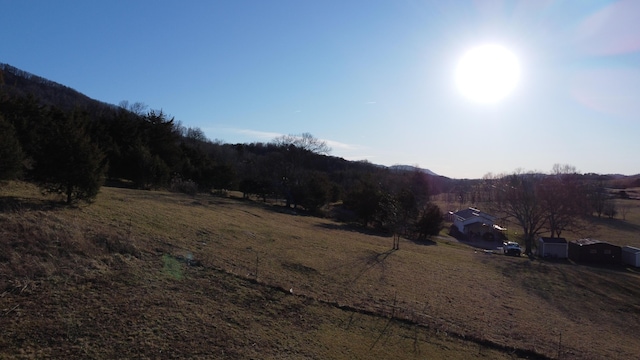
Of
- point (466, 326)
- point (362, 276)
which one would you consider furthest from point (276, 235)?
point (466, 326)

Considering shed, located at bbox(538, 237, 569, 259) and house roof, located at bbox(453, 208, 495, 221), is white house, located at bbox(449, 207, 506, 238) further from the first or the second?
shed, located at bbox(538, 237, 569, 259)

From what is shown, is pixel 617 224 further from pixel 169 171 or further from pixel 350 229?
pixel 169 171

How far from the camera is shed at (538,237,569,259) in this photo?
148 ft

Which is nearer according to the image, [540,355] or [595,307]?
[540,355]

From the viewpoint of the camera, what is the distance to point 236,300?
43.4 feet

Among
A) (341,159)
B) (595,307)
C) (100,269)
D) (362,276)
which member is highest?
(341,159)

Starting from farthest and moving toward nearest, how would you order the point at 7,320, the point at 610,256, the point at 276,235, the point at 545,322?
1. the point at 610,256
2. the point at 276,235
3. the point at 545,322
4. the point at 7,320

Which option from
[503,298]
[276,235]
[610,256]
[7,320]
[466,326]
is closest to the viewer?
[7,320]

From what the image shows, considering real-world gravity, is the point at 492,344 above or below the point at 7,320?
below

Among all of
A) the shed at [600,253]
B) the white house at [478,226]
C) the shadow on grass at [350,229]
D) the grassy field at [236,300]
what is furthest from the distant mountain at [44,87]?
the shed at [600,253]

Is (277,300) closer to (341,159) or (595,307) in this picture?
(595,307)

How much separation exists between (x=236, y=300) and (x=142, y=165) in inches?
1161

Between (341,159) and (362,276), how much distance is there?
12083 centimetres

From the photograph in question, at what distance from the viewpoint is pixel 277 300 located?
14.2 m
